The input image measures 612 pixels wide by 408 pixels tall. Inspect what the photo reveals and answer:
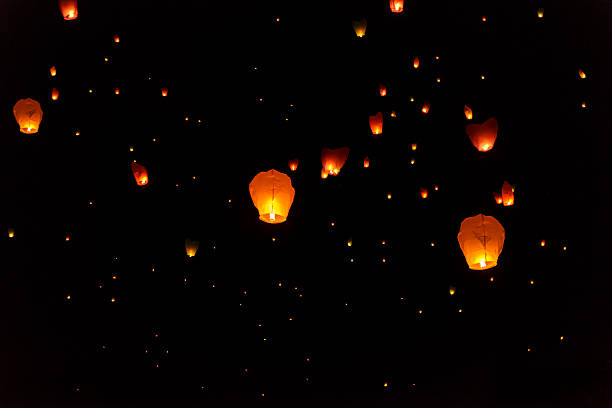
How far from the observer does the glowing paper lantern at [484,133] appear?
3.16 m

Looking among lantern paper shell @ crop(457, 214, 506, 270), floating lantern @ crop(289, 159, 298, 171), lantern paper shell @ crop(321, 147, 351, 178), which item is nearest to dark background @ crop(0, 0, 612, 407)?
floating lantern @ crop(289, 159, 298, 171)

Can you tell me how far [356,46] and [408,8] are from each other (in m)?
0.44

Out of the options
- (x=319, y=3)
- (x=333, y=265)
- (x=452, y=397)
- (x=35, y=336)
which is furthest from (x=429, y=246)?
(x=35, y=336)

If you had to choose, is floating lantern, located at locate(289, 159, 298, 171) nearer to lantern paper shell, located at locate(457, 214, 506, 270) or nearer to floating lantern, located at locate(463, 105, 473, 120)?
floating lantern, located at locate(463, 105, 473, 120)

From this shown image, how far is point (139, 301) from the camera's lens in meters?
3.47

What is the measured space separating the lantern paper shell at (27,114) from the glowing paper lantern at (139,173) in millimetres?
593

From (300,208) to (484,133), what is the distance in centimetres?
118

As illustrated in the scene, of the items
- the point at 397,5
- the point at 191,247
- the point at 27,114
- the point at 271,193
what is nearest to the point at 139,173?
the point at 191,247

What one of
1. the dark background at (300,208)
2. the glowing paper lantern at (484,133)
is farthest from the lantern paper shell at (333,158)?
the glowing paper lantern at (484,133)

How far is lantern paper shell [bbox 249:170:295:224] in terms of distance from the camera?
8.21ft

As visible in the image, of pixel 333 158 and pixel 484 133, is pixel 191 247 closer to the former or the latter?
pixel 333 158

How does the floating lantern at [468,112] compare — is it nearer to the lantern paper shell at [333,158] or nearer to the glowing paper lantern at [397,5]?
the glowing paper lantern at [397,5]

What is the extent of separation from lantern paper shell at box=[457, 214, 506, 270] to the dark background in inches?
42.2

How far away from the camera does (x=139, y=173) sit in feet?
11.5
